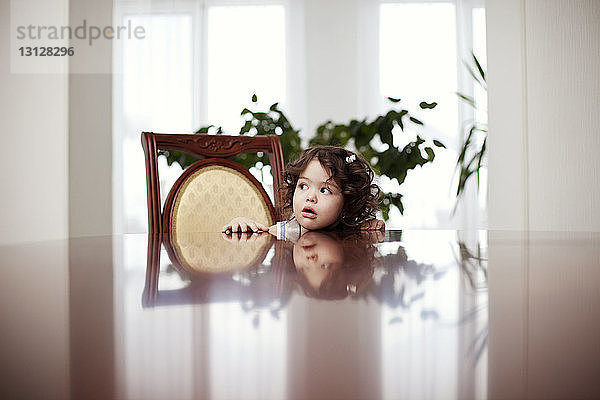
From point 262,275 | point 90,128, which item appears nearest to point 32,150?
point 90,128

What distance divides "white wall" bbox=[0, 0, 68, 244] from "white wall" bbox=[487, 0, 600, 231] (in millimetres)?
2417

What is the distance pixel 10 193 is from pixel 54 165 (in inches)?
11.0

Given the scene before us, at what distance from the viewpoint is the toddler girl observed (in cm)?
158

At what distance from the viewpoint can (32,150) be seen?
3215 mm

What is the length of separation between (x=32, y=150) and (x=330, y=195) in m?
2.26

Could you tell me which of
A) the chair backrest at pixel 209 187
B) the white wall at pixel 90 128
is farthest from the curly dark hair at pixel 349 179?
the white wall at pixel 90 128

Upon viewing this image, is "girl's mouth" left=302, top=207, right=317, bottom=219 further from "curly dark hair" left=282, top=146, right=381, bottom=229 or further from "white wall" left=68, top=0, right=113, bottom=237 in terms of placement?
"white wall" left=68, top=0, right=113, bottom=237

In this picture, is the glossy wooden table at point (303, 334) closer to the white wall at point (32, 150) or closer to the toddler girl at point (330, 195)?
the toddler girl at point (330, 195)

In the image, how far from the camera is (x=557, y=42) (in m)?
3.09

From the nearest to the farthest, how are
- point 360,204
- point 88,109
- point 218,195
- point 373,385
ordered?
point 373,385 → point 360,204 → point 218,195 → point 88,109

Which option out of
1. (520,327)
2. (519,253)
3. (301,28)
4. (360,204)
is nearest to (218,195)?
(360,204)

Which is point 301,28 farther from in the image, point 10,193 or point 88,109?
point 10,193

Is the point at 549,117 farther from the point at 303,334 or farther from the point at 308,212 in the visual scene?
the point at 303,334

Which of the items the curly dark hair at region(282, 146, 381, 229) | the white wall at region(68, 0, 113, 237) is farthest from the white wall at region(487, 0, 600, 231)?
the white wall at region(68, 0, 113, 237)
